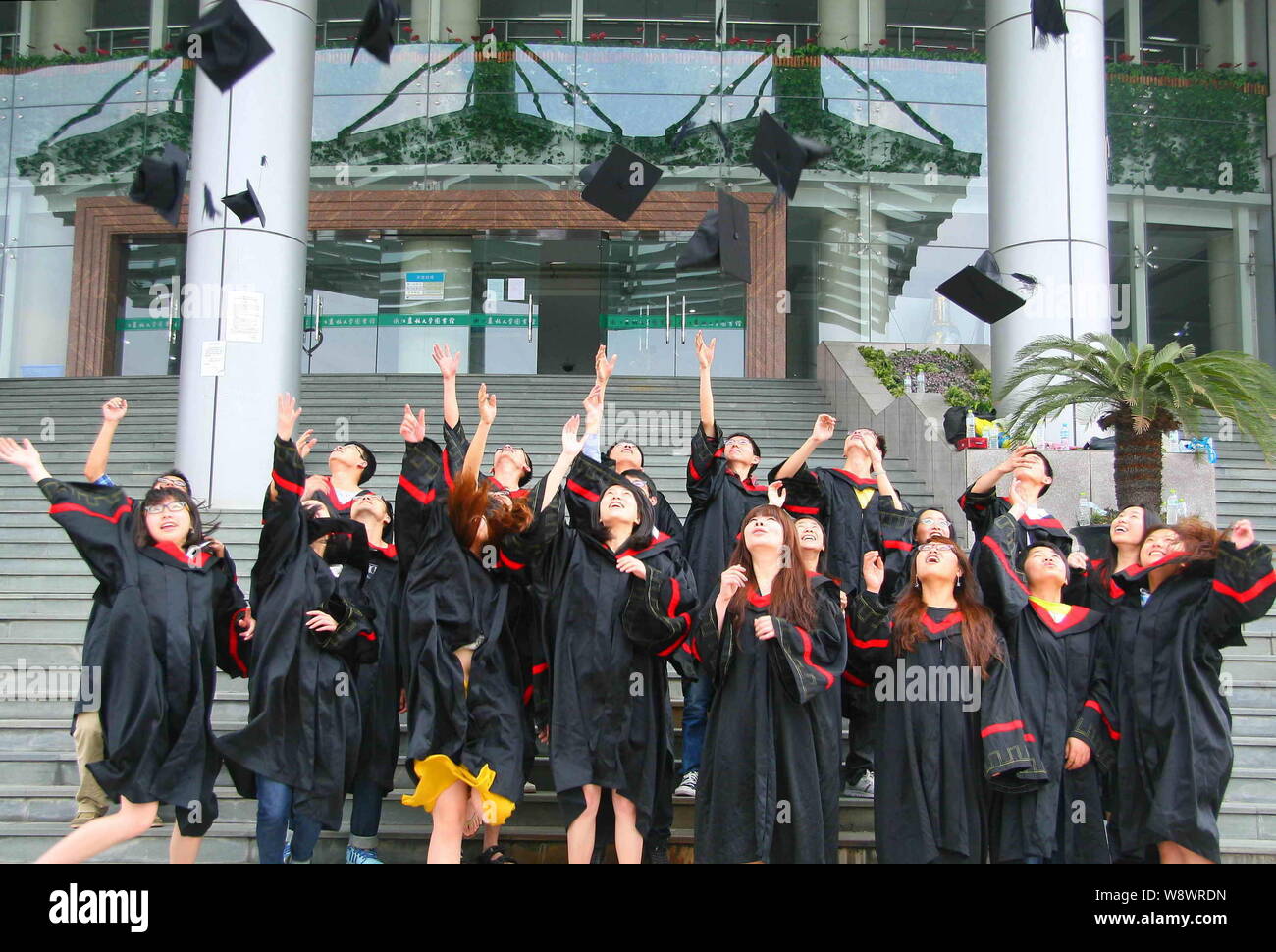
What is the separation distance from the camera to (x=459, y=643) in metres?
5.18

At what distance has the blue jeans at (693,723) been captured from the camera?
19.2 ft

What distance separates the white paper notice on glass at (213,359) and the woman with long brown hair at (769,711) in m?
7.85

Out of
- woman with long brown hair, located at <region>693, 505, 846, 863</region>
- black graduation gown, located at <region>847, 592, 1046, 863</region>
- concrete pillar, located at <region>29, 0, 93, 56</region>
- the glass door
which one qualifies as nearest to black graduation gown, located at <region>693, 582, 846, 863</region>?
woman with long brown hair, located at <region>693, 505, 846, 863</region>

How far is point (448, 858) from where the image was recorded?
4.92m

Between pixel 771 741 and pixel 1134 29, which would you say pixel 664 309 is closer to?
pixel 1134 29

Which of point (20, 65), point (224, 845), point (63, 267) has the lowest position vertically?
point (224, 845)

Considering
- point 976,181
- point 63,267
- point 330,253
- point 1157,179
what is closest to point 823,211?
→ point 976,181

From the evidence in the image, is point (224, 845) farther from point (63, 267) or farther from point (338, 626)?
point (63, 267)

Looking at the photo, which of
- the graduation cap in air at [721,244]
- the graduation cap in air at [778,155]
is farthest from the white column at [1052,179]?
the graduation cap in air at [721,244]

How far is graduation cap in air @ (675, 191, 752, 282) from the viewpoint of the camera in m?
9.44

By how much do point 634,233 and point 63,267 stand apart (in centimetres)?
965

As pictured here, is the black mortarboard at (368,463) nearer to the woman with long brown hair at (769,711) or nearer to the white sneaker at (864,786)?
the woman with long brown hair at (769,711)

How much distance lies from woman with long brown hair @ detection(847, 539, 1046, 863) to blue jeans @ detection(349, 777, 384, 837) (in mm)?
2256

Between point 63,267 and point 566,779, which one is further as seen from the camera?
point 63,267
